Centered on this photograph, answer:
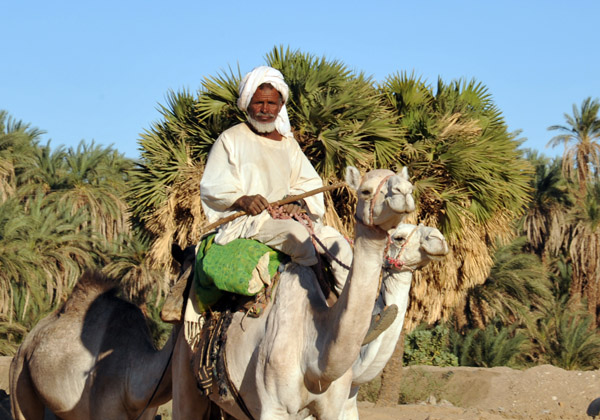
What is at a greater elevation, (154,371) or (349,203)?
(349,203)

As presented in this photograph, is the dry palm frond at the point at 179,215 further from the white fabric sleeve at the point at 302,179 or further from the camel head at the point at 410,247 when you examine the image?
the white fabric sleeve at the point at 302,179

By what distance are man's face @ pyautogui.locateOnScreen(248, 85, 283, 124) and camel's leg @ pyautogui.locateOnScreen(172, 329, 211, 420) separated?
1.57 m

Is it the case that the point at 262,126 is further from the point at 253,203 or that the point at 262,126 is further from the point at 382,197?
the point at 382,197

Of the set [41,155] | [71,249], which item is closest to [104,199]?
[41,155]

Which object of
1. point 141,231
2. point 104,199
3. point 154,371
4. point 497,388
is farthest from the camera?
point 104,199

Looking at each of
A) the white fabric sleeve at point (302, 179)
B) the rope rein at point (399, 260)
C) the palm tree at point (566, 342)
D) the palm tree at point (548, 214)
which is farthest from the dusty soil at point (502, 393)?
the palm tree at point (548, 214)

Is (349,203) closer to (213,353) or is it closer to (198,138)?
(198,138)

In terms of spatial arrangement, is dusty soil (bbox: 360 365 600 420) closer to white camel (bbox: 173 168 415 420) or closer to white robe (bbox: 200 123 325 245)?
white robe (bbox: 200 123 325 245)

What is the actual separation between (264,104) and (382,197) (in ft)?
6.07

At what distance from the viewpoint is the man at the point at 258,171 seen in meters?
5.25

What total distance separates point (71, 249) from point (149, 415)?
47.1 ft

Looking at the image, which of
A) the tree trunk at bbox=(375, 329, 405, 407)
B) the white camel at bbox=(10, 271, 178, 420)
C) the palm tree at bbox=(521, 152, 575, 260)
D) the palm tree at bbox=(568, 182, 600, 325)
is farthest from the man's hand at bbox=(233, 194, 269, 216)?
the palm tree at bbox=(521, 152, 575, 260)

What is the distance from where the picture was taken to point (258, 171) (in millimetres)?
5555

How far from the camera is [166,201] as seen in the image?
13320mm
